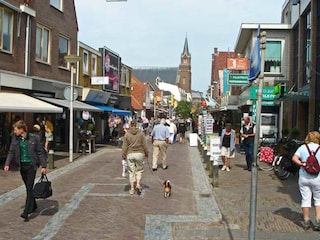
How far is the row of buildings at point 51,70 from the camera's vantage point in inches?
613

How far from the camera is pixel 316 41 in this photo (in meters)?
18.7

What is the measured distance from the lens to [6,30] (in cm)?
1583

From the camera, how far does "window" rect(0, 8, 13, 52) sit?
15.4 meters

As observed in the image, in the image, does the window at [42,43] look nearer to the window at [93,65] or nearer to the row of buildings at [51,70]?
the row of buildings at [51,70]

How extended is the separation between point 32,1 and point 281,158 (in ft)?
37.2

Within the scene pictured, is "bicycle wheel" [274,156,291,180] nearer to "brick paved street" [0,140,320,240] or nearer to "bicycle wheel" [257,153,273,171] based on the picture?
"brick paved street" [0,140,320,240]

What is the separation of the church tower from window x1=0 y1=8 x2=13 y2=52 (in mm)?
114298

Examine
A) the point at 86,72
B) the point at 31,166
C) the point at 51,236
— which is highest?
the point at 86,72

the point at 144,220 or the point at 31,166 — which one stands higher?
the point at 31,166

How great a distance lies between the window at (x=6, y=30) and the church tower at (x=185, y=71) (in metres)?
114

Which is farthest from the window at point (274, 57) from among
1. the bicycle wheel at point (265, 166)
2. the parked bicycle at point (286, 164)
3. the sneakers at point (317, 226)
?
the sneakers at point (317, 226)

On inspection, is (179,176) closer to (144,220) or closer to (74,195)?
(74,195)

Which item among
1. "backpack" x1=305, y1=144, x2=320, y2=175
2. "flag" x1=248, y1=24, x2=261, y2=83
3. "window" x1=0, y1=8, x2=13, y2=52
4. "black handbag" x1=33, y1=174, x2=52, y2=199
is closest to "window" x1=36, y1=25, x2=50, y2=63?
"window" x1=0, y1=8, x2=13, y2=52

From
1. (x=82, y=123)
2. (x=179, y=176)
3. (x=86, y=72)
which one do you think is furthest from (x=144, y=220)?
A: (x=86, y=72)
